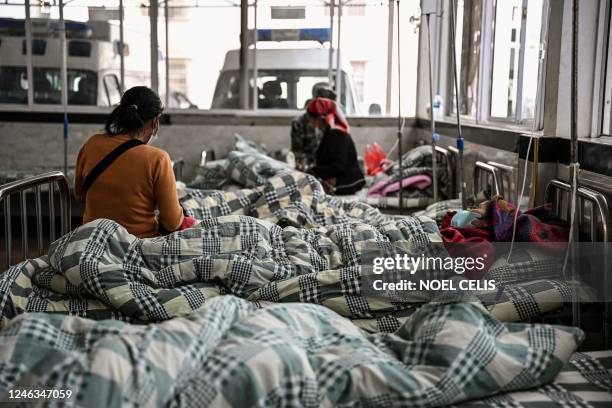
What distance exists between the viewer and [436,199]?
14.5 ft

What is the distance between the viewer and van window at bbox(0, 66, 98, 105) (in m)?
6.29

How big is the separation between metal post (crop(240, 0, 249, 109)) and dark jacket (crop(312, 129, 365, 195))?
68.9 inches

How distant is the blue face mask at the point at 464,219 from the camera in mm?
2658

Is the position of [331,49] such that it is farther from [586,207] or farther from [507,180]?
[586,207]

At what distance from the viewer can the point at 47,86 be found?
6.33 m

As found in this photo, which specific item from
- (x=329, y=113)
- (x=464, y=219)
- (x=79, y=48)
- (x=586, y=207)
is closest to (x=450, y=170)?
(x=329, y=113)

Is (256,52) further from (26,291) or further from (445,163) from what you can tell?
(26,291)

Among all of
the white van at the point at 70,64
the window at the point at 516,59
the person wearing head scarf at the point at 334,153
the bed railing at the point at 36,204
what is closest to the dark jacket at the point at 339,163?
the person wearing head scarf at the point at 334,153

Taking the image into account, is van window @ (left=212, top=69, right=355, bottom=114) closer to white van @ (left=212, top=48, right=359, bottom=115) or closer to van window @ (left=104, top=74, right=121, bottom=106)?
white van @ (left=212, top=48, right=359, bottom=115)

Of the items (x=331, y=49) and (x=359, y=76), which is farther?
(x=359, y=76)

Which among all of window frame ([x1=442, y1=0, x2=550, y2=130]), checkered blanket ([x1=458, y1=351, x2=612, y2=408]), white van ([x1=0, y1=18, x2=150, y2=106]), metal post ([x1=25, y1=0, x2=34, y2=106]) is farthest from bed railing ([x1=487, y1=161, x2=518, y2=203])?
metal post ([x1=25, y1=0, x2=34, y2=106])

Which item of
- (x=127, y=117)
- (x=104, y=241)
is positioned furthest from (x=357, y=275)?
(x=127, y=117)

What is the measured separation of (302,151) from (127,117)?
8.99 feet

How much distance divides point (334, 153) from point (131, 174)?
225cm
